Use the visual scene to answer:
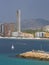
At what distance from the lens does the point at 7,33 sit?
18038 cm

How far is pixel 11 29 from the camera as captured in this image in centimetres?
19150

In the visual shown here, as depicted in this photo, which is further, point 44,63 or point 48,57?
point 48,57

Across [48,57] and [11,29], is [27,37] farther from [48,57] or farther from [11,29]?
[48,57]

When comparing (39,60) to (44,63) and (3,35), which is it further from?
(3,35)

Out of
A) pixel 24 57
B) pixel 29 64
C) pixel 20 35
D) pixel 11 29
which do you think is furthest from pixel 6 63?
pixel 11 29

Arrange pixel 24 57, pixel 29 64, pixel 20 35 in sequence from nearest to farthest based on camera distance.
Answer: pixel 29 64 → pixel 24 57 → pixel 20 35

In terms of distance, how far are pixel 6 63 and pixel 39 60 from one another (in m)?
5.53

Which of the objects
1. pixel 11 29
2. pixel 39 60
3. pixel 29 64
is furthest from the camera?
pixel 11 29

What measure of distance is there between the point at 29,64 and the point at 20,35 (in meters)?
127

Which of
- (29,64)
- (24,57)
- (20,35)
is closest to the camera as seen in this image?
(29,64)

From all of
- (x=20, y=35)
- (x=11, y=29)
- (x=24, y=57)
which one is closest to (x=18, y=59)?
(x=24, y=57)

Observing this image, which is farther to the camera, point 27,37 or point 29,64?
Answer: point 27,37

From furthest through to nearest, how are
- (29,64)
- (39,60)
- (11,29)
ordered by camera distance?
1. (11,29)
2. (39,60)
3. (29,64)

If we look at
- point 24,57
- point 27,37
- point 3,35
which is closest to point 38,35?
point 27,37
